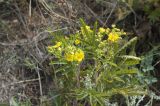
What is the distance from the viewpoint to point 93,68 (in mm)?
1931

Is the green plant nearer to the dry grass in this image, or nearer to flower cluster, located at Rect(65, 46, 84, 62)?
the dry grass

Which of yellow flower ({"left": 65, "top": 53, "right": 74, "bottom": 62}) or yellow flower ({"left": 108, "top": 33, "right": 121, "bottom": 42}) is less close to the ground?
yellow flower ({"left": 108, "top": 33, "right": 121, "bottom": 42})

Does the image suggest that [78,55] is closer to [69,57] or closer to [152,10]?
[69,57]

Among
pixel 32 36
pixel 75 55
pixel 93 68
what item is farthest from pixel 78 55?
pixel 32 36

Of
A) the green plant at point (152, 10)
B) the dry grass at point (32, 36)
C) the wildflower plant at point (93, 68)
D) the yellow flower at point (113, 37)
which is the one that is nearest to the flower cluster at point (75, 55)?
the wildflower plant at point (93, 68)

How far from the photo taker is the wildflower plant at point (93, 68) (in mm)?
1835

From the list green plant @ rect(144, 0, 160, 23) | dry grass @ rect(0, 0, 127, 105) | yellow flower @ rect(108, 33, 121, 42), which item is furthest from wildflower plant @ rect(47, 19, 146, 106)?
green plant @ rect(144, 0, 160, 23)

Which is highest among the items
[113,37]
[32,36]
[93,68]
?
[32,36]

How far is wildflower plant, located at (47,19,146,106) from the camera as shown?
1.83 metres

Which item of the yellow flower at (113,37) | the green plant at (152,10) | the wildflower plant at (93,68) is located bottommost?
the wildflower plant at (93,68)

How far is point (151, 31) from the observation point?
2.48m

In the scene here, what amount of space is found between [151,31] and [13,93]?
92 centimetres

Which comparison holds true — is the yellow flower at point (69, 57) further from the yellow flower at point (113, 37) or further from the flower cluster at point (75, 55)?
the yellow flower at point (113, 37)

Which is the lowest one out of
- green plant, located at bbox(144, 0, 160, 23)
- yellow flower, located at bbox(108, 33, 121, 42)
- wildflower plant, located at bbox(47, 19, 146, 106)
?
wildflower plant, located at bbox(47, 19, 146, 106)
